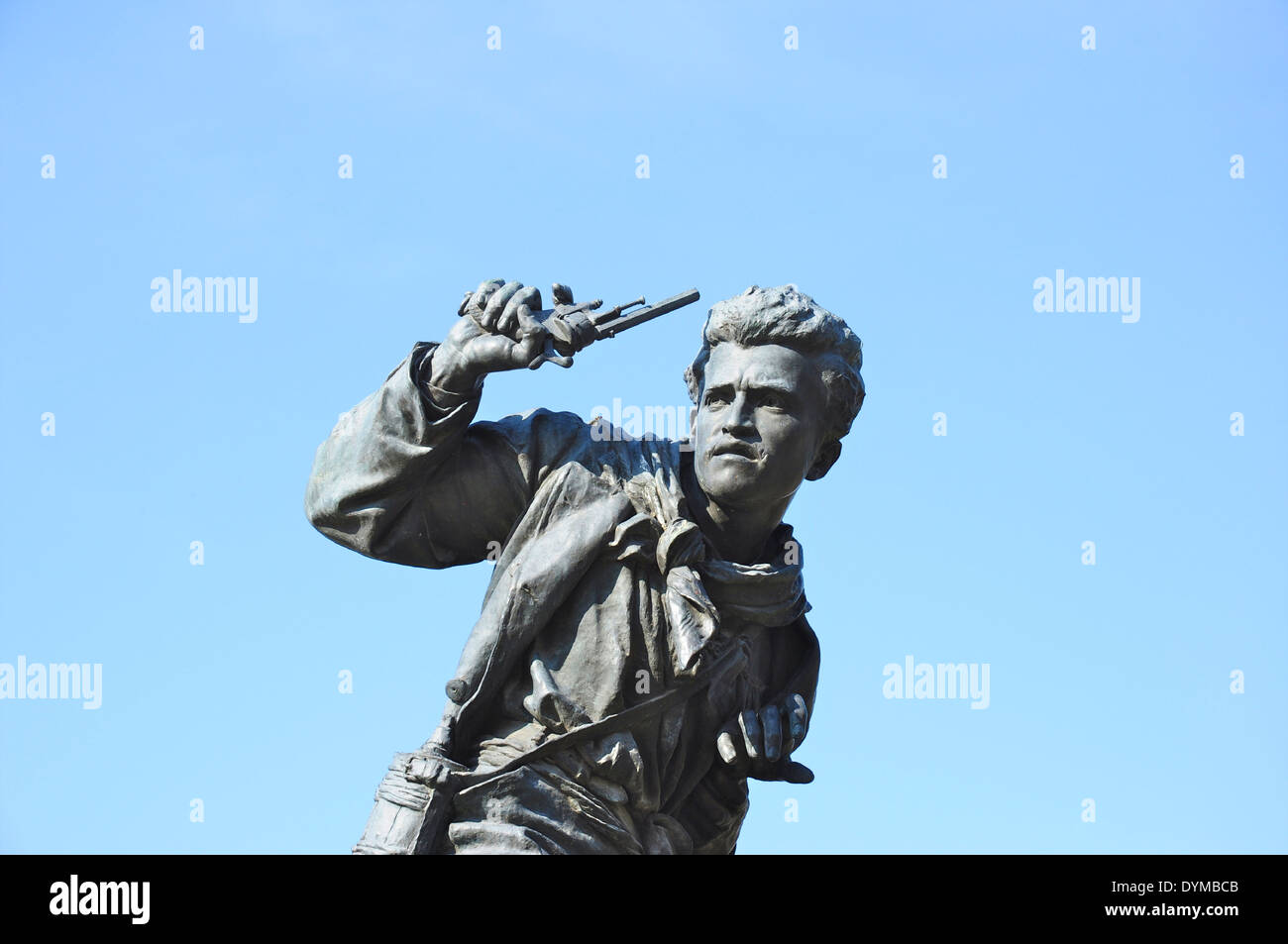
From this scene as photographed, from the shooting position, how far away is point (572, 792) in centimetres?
1291

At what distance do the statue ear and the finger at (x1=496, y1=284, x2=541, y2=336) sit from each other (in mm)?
1815

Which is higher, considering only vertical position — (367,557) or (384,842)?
(367,557)

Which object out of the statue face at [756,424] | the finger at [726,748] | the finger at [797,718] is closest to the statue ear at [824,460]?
the statue face at [756,424]

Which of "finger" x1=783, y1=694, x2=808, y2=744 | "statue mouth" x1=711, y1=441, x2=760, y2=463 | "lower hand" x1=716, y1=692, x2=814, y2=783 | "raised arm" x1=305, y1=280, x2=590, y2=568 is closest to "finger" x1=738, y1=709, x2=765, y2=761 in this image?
"lower hand" x1=716, y1=692, x2=814, y2=783

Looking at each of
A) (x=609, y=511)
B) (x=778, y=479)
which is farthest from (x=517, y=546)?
(x=778, y=479)

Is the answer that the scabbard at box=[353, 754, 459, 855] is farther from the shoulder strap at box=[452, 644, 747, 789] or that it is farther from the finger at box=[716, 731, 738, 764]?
the finger at box=[716, 731, 738, 764]

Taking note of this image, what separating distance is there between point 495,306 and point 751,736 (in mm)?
2466

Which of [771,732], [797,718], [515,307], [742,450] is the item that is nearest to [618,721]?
[771,732]

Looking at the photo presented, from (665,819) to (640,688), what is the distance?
695 mm

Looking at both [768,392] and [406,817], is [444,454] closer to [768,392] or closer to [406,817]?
[768,392]

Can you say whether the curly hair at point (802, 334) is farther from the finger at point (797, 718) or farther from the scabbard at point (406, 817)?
the scabbard at point (406, 817)

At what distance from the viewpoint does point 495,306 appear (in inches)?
508

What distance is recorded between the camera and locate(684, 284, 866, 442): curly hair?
531 inches
